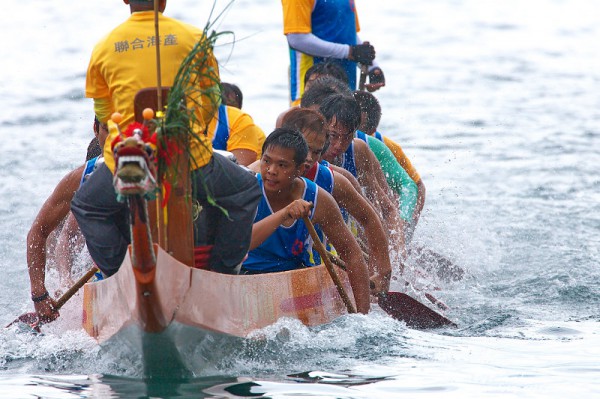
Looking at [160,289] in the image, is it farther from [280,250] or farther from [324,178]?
[324,178]

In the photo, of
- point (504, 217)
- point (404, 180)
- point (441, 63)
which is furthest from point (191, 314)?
point (441, 63)

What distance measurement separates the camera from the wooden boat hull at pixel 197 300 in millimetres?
4761

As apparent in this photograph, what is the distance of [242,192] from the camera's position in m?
5.44

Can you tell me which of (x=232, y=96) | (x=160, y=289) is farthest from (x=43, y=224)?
(x=232, y=96)

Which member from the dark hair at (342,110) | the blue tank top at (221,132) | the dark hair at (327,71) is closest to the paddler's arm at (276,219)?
the dark hair at (342,110)

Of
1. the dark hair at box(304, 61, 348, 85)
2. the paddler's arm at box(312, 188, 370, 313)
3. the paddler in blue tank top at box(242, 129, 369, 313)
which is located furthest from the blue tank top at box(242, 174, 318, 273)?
the dark hair at box(304, 61, 348, 85)

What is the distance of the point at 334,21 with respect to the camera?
9.00 meters

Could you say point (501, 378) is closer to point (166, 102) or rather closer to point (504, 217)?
point (166, 102)

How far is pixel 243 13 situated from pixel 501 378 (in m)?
14.8

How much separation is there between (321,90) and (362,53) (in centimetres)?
121

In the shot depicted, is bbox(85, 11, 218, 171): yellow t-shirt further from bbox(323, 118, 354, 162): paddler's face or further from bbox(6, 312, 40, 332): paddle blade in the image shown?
bbox(323, 118, 354, 162): paddler's face

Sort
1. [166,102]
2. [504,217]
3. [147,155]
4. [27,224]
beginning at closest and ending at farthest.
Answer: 1. [147,155]
2. [166,102]
3. [27,224]
4. [504,217]

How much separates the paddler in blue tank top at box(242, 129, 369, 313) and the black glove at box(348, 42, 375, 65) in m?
2.58

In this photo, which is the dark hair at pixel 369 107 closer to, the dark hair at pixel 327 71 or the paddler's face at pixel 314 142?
the dark hair at pixel 327 71
